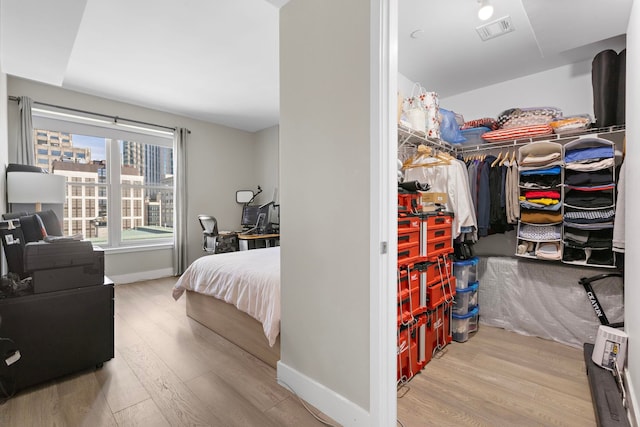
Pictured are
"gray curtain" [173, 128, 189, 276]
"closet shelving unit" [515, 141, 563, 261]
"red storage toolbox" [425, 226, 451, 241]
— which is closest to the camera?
"red storage toolbox" [425, 226, 451, 241]

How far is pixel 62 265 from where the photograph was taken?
6.07 ft

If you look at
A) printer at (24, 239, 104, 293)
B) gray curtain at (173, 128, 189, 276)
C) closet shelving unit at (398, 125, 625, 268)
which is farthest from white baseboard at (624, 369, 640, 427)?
gray curtain at (173, 128, 189, 276)

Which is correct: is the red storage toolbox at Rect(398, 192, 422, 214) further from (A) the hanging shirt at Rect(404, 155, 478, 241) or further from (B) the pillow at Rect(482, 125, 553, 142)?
(B) the pillow at Rect(482, 125, 553, 142)

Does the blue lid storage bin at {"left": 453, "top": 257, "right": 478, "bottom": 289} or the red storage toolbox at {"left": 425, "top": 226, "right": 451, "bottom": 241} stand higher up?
the red storage toolbox at {"left": 425, "top": 226, "right": 451, "bottom": 241}

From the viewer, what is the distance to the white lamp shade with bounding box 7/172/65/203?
256 centimetres

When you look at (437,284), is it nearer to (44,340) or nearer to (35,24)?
(44,340)

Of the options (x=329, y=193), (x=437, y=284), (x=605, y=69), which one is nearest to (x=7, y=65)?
(x=329, y=193)

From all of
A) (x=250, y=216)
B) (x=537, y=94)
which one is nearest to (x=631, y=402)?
(x=537, y=94)

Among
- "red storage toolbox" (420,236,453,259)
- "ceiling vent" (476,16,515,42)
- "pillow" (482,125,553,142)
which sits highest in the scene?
"ceiling vent" (476,16,515,42)

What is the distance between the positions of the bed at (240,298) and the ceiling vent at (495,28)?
96.2 inches

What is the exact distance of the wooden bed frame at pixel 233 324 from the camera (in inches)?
83.7

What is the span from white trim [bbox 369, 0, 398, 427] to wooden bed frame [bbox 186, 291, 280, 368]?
88 cm

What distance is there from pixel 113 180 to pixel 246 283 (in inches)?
134

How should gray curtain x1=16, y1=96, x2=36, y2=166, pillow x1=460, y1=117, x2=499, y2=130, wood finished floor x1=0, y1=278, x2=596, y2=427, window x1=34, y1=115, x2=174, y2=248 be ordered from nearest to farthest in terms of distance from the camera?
wood finished floor x1=0, y1=278, x2=596, y2=427 < pillow x1=460, y1=117, x2=499, y2=130 < gray curtain x1=16, y1=96, x2=36, y2=166 < window x1=34, y1=115, x2=174, y2=248
